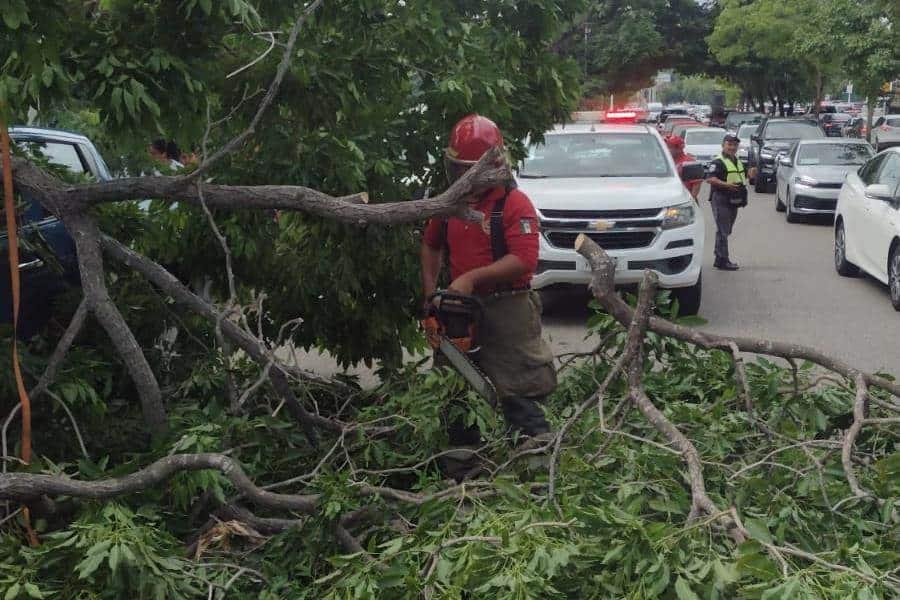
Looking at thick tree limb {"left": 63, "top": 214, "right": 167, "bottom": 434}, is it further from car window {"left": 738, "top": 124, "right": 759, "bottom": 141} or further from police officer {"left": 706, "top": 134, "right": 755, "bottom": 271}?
car window {"left": 738, "top": 124, "right": 759, "bottom": 141}

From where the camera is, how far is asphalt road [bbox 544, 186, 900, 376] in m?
9.68

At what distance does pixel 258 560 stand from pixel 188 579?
1.34ft

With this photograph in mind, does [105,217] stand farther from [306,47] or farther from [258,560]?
[258,560]

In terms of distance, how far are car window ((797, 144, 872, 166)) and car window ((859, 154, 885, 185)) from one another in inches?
274

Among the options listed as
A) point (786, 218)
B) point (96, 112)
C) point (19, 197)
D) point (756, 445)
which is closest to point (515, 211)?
point (756, 445)

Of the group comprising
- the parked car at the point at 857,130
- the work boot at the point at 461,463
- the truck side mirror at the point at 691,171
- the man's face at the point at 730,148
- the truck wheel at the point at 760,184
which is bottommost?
the parked car at the point at 857,130

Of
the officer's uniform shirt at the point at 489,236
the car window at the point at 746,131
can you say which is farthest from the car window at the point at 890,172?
the car window at the point at 746,131

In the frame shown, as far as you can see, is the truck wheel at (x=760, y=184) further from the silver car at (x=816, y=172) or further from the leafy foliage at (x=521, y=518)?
the leafy foliage at (x=521, y=518)

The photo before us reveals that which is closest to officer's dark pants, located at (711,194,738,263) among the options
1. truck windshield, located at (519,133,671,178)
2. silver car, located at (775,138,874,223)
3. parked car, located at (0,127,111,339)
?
truck windshield, located at (519,133,671,178)

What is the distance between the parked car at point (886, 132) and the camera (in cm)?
3638

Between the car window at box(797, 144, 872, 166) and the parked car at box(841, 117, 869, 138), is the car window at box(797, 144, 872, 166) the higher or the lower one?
the higher one

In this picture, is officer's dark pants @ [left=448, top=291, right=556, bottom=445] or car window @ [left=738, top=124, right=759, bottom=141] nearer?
officer's dark pants @ [left=448, top=291, right=556, bottom=445]

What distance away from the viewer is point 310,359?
8.93 meters

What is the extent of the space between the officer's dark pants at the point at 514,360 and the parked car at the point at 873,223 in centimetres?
752
